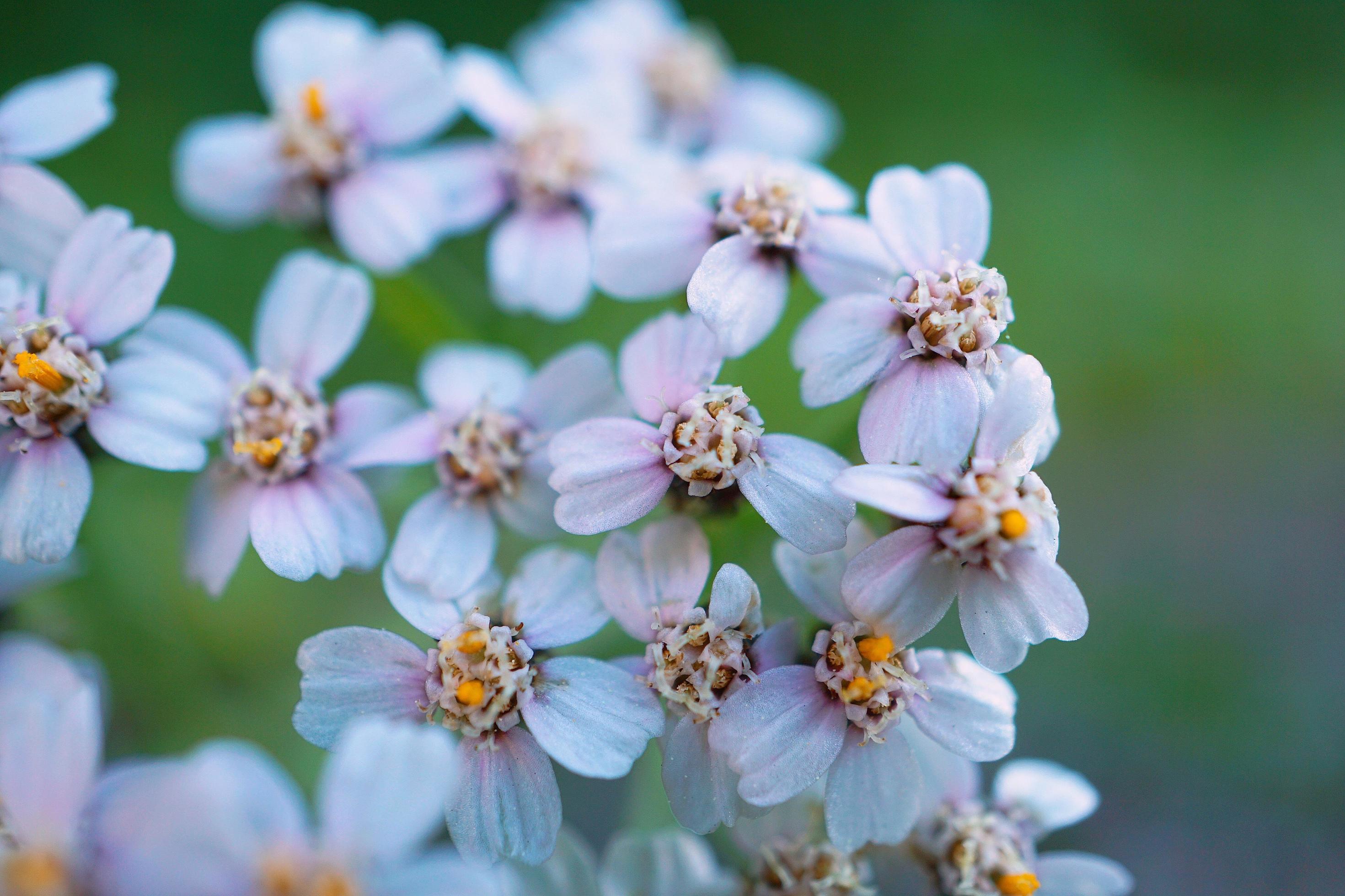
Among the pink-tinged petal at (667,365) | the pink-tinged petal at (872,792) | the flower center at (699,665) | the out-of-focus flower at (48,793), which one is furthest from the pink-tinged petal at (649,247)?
→ the out-of-focus flower at (48,793)

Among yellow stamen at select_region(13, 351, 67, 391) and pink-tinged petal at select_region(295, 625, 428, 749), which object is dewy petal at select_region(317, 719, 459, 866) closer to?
pink-tinged petal at select_region(295, 625, 428, 749)

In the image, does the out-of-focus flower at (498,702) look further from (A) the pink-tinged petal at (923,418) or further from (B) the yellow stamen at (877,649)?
(A) the pink-tinged petal at (923,418)

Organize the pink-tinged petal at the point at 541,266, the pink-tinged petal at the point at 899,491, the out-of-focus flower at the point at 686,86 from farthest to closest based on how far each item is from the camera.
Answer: the out-of-focus flower at the point at 686,86 → the pink-tinged petal at the point at 541,266 → the pink-tinged petal at the point at 899,491

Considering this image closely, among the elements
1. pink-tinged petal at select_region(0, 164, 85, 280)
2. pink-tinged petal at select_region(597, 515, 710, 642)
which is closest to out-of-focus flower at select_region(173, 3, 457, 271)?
pink-tinged petal at select_region(0, 164, 85, 280)

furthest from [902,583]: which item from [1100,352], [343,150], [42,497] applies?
[1100,352]

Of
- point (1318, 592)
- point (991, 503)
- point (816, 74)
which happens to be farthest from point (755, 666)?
point (816, 74)

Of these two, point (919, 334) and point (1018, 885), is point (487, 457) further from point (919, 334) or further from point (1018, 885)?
point (1018, 885)

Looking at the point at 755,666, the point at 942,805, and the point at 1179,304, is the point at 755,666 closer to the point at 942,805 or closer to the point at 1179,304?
the point at 942,805
